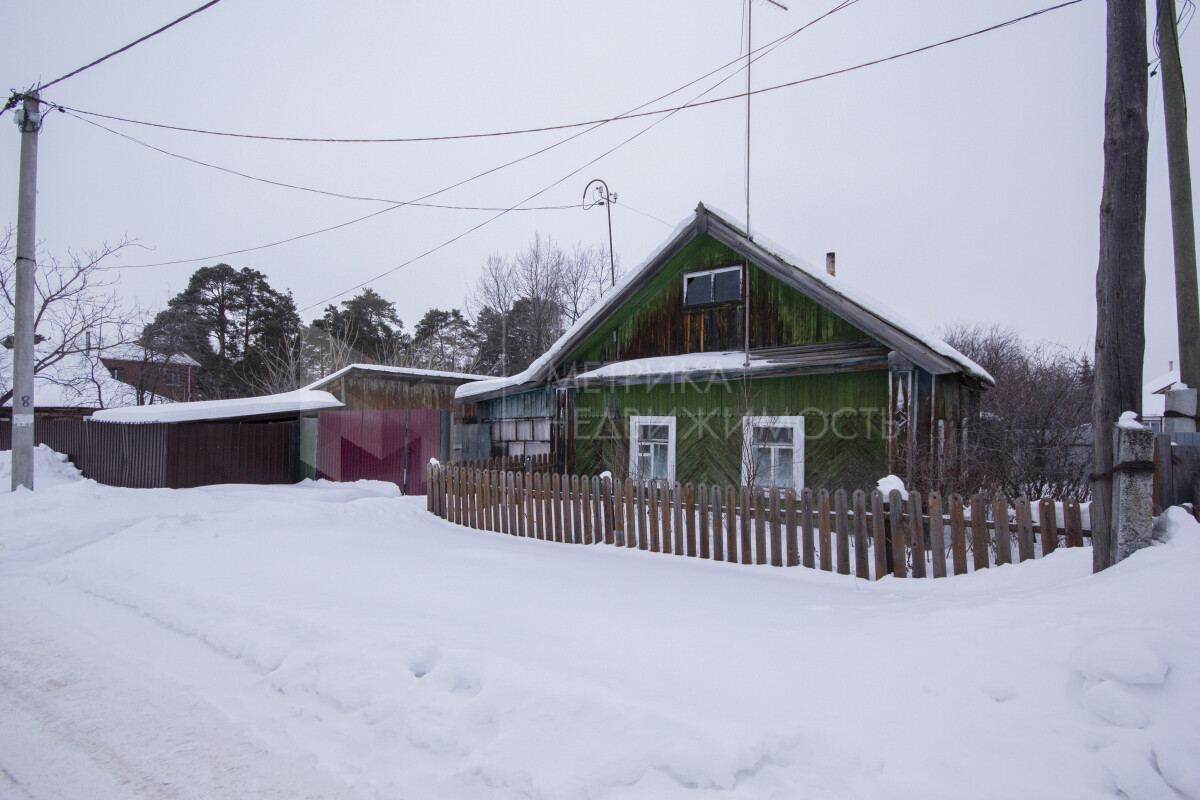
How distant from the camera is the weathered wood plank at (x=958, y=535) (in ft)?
18.6

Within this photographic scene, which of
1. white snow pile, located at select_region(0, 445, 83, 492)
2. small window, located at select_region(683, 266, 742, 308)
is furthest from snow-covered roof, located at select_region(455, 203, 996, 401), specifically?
white snow pile, located at select_region(0, 445, 83, 492)

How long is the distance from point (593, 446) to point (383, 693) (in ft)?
30.5

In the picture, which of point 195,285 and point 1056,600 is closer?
point 1056,600

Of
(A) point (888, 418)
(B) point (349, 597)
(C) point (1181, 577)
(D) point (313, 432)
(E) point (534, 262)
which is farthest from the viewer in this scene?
(E) point (534, 262)

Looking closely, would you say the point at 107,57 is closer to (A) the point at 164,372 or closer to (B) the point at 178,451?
(B) the point at 178,451

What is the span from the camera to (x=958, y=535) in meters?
5.66

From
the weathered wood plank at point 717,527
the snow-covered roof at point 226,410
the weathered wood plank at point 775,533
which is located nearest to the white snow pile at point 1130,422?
the weathered wood plank at point 775,533

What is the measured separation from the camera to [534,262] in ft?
129

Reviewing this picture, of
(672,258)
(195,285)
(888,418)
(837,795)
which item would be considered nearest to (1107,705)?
(837,795)

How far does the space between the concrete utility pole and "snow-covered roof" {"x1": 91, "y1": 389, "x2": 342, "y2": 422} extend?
330 centimetres

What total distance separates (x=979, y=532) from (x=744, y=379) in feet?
17.9

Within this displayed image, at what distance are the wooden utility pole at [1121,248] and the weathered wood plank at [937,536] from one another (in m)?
1.35

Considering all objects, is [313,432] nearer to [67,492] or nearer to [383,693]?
[67,492]

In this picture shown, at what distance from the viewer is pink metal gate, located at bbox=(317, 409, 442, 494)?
14875 mm
